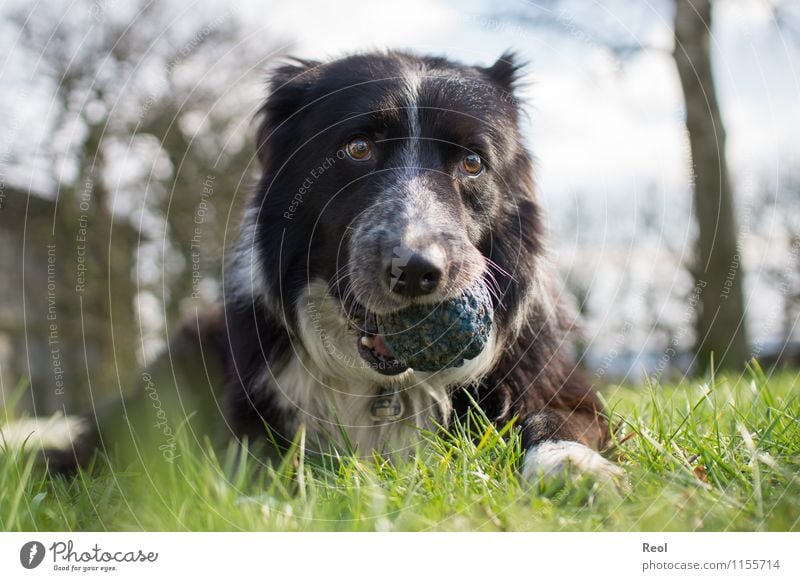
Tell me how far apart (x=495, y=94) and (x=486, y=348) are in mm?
1289

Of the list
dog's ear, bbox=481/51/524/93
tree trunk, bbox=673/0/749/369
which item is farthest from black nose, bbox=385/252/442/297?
tree trunk, bbox=673/0/749/369

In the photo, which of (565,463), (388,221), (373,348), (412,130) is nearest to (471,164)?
(412,130)

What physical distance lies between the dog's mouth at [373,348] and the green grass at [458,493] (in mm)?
454

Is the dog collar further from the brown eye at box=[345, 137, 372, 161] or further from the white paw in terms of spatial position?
the brown eye at box=[345, 137, 372, 161]

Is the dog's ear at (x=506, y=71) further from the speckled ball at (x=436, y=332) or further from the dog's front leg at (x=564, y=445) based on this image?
the dog's front leg at (x=564, y=445)

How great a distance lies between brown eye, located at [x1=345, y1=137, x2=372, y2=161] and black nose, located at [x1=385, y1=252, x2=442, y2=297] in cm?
69

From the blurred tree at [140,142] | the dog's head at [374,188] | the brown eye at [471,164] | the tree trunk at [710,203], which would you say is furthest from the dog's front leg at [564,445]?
the tree trunk at [710,203]

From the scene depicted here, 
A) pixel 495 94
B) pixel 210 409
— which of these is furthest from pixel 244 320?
pixel 495 94

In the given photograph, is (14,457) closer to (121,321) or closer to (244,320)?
(244,320)

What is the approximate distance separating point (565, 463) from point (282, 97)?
229 centimetres

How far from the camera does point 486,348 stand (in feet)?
10.2

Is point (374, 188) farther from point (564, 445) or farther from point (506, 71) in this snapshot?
point (564, 445)

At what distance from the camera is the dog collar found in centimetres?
318
